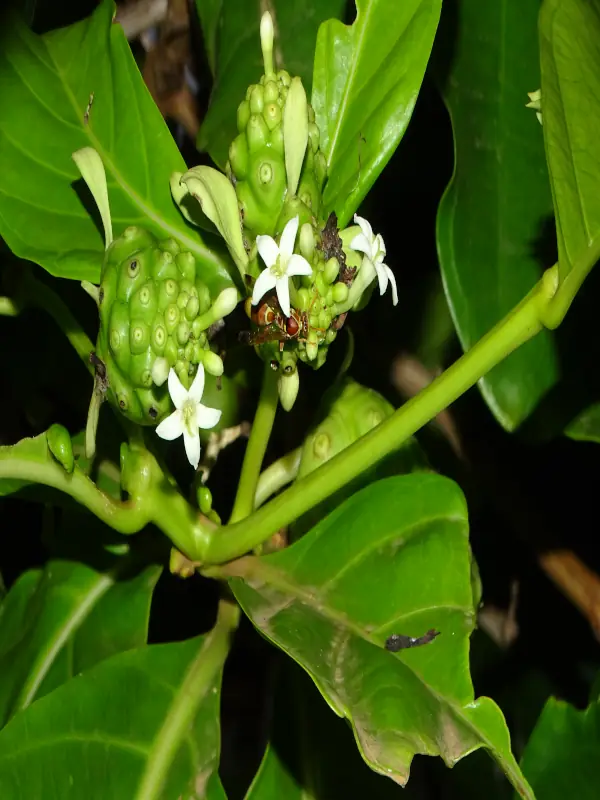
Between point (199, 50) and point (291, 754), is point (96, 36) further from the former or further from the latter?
point (291, 754)

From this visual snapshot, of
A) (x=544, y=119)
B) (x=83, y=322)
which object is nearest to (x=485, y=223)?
(x=544, y=119)

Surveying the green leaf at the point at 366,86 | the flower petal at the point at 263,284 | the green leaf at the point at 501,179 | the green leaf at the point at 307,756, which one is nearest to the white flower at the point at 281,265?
the flower petal at the point at 263,284

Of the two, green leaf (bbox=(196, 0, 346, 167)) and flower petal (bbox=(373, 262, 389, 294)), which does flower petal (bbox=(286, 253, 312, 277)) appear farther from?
green leaf (bbox=(196, 0, 346, 167))

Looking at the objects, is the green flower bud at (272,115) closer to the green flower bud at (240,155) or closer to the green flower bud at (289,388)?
the green flower bud at (240,155)

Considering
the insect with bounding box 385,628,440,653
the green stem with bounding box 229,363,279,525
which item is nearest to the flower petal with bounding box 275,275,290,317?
the green stem with bounding box 229,363,279,525

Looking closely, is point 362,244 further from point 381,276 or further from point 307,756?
point 307,756

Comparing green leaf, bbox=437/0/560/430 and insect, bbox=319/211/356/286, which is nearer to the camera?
insect, bbox=319/211/356/286

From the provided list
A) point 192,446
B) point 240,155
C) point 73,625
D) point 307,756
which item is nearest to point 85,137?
point 240,155
